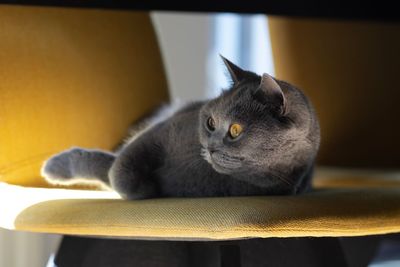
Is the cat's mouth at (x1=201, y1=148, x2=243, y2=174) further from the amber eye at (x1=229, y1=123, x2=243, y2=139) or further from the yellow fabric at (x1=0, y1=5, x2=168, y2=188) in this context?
the yellow fabric at (x1=0, y1=5, x2=168, y2=188)

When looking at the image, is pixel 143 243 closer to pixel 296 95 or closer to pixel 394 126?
pixel 296 95

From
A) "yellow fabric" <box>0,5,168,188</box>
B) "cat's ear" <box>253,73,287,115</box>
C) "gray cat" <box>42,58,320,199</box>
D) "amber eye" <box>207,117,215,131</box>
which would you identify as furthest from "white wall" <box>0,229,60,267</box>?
"cat's ear" <box>253,73,287,115</box>

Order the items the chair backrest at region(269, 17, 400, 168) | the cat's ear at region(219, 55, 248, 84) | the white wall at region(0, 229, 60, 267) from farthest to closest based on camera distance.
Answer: the chair backrest at region(269, 17, 400, 168), the white wall at region(0, 229, 60, 267), the cat's ear at region(219, 55, 248, 84)

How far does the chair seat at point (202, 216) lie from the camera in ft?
2.60

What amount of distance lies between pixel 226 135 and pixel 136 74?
624mm

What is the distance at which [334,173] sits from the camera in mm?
1584

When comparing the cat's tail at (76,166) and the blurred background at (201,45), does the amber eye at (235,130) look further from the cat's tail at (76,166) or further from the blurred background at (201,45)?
the blurred background at (201,45)

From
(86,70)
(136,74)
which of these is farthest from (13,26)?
(136,74)

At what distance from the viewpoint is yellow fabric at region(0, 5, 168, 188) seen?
1.08m

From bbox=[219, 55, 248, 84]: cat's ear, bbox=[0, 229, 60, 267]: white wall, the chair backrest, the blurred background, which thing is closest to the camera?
bbox=[219, 55, 248, 84]: cat's ear

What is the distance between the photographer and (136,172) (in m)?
0.99

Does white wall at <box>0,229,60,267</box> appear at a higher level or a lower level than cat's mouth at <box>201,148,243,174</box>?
lower

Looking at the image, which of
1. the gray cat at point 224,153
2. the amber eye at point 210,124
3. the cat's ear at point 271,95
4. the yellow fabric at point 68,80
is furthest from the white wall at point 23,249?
the cat's ear at point 271,95

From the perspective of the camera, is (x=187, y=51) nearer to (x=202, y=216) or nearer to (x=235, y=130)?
(x=235, y=130)
